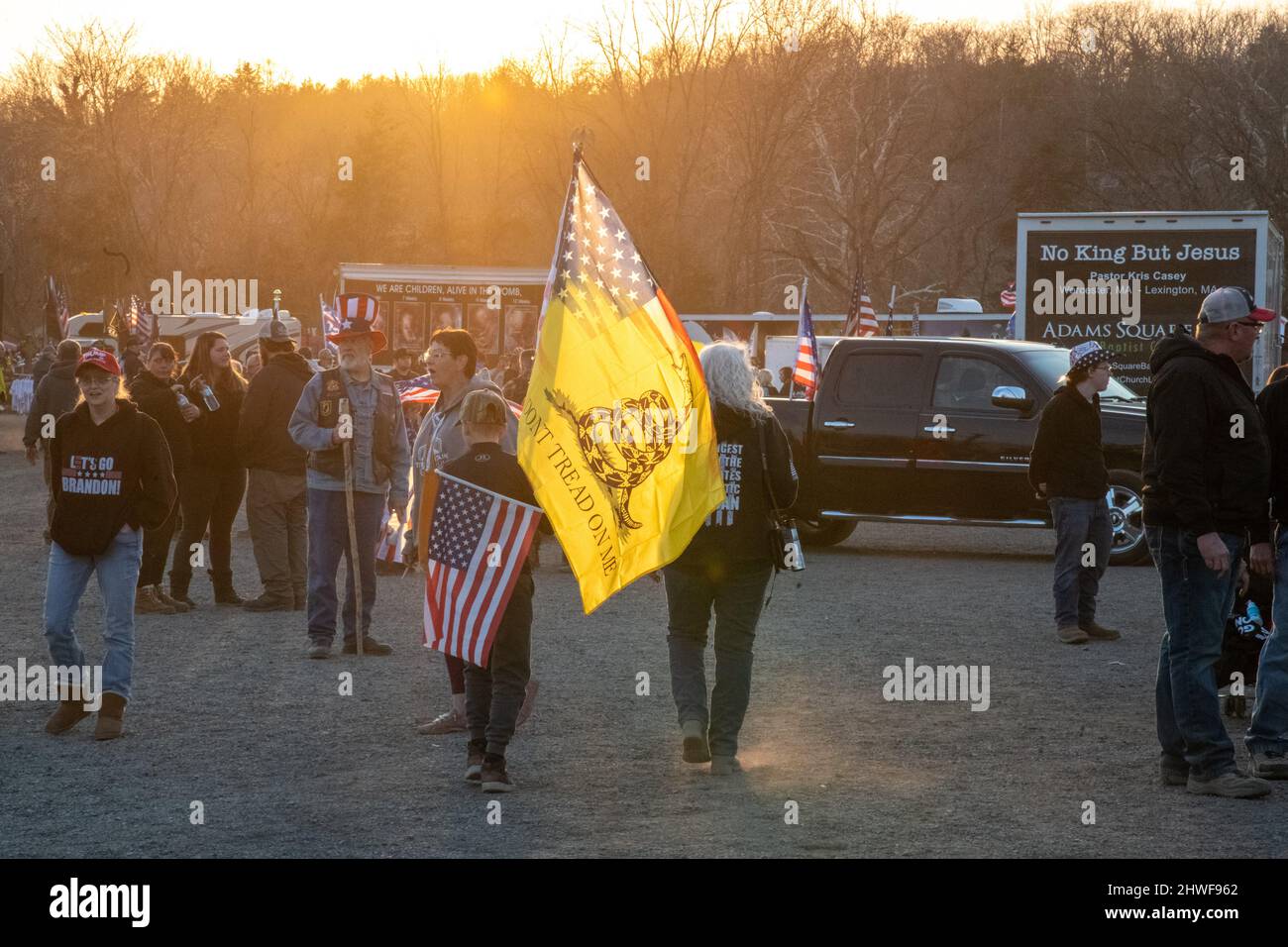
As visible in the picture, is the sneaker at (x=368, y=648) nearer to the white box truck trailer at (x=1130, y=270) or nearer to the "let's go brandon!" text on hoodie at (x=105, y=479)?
the "let's go brandon!" text on hoodie at (x=105, y=479)

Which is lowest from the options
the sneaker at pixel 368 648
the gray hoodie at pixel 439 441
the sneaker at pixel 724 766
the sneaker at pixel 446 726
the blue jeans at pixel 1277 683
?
the sneaker at pixel 368 648

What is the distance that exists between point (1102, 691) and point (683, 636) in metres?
3.06

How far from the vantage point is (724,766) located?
7594 millimetres

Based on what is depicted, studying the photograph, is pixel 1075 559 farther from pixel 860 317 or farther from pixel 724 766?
pixel 860 317

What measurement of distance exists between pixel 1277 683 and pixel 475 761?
11.0 feet

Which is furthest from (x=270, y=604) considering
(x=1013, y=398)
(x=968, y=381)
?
(x=968, y=381)

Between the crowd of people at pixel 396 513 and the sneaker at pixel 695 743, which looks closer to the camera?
the crowd of people at pixel 396 513

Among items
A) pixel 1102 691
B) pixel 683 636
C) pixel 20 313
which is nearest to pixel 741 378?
pixel 683 636

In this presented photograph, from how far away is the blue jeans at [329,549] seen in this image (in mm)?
11016

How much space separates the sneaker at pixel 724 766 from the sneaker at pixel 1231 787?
183cm

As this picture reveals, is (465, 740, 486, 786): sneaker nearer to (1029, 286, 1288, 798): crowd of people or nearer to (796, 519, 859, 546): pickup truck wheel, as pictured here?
(1029, 286, 1288, 798): crowd of people

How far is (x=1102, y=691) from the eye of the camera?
32.1 feet

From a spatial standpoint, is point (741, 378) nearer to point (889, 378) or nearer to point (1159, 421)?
point (1159, 421)

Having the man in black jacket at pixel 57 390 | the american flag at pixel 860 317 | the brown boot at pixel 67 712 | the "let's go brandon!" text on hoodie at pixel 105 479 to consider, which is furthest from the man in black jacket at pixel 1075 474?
the american flag at pixel 860 317
